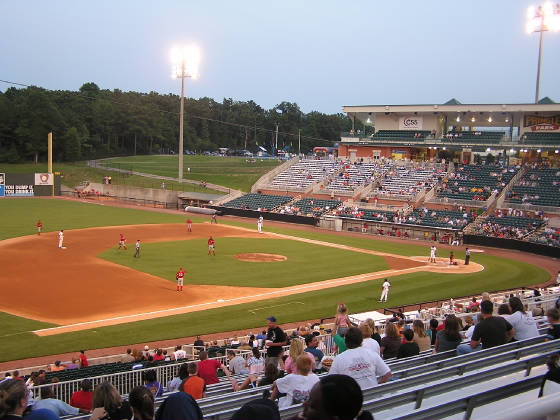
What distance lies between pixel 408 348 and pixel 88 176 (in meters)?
78.8

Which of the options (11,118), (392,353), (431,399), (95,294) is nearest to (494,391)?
(431,399)

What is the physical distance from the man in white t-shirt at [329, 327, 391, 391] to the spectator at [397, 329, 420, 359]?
292 cm

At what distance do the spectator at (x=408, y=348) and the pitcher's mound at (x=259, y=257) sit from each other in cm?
2519

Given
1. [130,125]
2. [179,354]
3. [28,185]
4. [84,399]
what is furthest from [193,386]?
[130,125]

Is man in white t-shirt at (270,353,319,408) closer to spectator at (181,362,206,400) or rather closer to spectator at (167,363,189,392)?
spectator at (181,362,206,400)

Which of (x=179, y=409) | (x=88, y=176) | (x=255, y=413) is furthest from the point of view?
(x=88, y=176)

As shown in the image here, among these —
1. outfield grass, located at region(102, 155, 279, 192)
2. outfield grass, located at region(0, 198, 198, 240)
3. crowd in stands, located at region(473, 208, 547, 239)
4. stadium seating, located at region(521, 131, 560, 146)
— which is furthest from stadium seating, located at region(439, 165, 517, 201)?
outfield grass, located at region(102, 155, 279, 192)

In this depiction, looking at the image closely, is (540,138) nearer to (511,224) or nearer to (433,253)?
(511,224)

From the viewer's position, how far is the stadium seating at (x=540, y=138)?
54.9 m

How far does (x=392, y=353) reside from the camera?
9719 mm

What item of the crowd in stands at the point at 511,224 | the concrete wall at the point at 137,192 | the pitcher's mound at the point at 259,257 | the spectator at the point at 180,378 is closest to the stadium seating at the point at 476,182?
the crowd in stands at the point at 511,224

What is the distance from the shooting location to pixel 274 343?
948 cm

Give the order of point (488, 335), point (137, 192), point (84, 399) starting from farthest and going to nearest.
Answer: point (137, 192)
point (84, 399)
point (488, 335)

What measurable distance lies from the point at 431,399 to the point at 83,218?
165 feet
